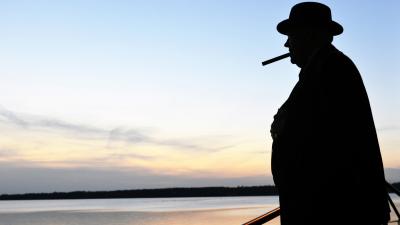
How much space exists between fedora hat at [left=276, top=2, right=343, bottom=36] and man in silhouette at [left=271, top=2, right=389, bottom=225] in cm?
11

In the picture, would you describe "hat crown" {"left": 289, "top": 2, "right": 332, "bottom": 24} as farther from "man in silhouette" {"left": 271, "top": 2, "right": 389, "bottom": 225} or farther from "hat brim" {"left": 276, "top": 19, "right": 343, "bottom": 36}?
"man in silhouette" {"left": 271, "top": 2, "right": 389, "bottom": 225}

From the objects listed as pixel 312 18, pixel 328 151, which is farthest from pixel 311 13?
pixel 328 151

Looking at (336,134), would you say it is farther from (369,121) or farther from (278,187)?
(278,187)

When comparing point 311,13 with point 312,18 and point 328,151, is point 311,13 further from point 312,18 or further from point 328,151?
point 328,151

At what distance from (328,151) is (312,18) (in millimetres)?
566

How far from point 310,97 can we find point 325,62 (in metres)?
0.15

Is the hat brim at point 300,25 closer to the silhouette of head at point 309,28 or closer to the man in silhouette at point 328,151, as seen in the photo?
the silhouette of head at point 309,28

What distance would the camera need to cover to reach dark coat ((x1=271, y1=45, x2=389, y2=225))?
2029 millimetres

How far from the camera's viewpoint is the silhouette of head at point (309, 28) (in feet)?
7.57

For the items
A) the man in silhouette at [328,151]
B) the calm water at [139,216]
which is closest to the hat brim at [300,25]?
the man in silhouette at [328,151]

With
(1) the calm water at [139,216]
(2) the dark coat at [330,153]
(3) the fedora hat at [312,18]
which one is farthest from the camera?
(1) the calm water at [139,216]

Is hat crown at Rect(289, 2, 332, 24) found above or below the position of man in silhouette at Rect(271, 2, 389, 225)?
above

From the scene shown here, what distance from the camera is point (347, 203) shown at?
2.03 metres

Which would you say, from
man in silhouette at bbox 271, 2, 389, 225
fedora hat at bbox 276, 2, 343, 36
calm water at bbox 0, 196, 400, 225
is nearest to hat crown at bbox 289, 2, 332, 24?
fedora hat at bbox 276, 2, 343, 36
